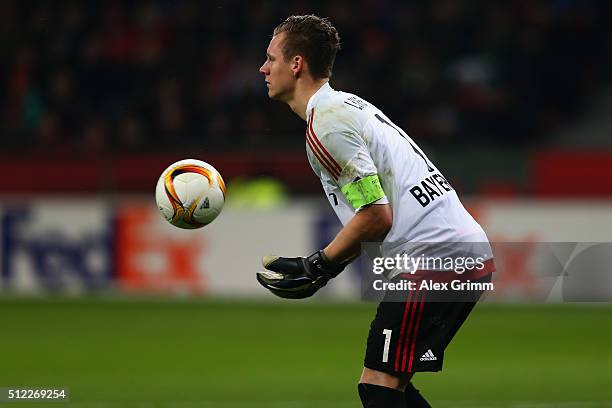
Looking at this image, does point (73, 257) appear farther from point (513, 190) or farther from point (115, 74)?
point (513, 190)

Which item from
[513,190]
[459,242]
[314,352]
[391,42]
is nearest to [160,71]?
[391,42]

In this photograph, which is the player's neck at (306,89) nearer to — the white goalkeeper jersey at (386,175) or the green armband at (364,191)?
the white goalkeeper jersey at (386,175)

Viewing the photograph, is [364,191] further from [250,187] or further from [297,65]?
[250,187]

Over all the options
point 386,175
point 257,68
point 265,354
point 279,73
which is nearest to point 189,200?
point 279,73

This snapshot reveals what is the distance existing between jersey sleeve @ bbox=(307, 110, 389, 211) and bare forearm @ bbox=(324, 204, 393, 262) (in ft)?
0.11

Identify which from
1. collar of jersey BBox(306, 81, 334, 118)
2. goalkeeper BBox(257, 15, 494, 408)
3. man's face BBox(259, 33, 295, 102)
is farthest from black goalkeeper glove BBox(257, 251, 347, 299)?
man's face BBox(259, 33, 295, 102)

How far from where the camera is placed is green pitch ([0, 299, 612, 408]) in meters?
8.23

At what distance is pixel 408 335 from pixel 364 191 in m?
0.63

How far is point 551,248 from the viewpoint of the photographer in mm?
13992

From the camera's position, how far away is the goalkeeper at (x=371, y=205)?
4.56 m

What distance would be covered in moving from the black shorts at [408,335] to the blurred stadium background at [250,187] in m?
3.04

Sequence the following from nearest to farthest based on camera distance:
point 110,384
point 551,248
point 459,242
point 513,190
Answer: point 459,242 → point 110,384 → point 551,248 → point 513,190

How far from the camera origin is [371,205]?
14.8 feet

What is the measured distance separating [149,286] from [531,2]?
763cm
